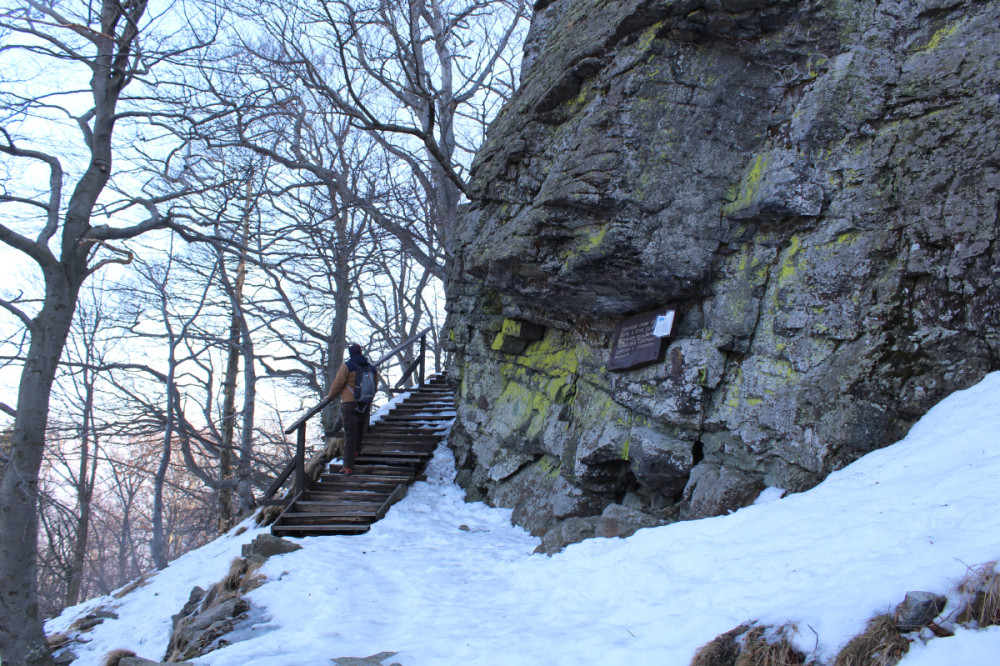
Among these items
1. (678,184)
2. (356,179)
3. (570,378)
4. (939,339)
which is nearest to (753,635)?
(939,339)

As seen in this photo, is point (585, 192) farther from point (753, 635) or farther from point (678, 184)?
point (753, 635)

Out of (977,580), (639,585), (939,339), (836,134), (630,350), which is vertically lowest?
(639,585)

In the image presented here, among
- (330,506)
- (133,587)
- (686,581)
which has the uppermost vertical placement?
(330,506)

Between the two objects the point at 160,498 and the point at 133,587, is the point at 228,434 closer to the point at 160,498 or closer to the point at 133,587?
the point at 160,498

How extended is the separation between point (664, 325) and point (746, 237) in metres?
1.08

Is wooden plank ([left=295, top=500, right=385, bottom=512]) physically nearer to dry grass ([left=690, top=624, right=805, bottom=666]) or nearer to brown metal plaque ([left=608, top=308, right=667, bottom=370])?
brown metal plaque ([left=608, top=308, right=667, bottom=370])

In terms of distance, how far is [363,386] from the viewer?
8477mm

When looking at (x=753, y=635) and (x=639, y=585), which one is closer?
(x=753, y=635)

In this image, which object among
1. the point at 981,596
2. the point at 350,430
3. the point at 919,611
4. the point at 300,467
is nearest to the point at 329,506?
the point at 300,467

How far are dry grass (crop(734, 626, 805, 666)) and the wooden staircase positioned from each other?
15.5ft

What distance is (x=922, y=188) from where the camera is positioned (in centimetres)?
446

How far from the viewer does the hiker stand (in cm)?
830

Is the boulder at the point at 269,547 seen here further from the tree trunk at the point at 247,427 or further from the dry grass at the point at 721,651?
the tree trunk at the point at 247,427

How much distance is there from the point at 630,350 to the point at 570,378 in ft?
4.19
